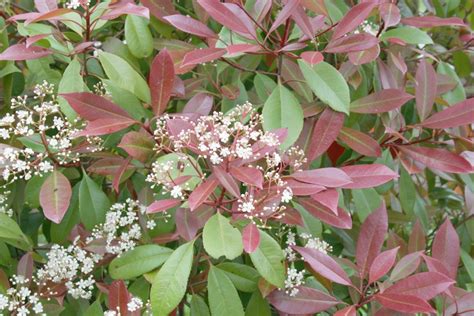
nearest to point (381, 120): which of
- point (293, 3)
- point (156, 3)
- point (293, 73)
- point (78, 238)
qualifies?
point (293, 73)

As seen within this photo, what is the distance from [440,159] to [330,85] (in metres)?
0.27

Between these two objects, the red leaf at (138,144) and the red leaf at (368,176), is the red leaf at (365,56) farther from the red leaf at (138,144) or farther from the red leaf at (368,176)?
the red leaf at (138,144)

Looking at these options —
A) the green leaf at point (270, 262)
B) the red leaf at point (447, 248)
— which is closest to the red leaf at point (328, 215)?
the green leaf at point (270, 262)

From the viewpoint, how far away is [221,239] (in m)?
1.08

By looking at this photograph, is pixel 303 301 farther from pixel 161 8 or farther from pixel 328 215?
pixel 161 8

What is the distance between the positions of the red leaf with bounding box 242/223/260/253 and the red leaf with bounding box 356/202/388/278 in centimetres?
27

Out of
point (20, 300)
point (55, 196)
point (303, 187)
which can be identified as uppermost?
point (303, 187)

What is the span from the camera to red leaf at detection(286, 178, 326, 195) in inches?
43.7

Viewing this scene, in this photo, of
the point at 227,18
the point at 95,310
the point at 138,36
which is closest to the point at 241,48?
the point at 227,18

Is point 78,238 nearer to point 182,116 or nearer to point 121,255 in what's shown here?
point 121,255

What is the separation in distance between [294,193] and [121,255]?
1.20 ft

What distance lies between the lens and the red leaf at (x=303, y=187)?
1.11 meters

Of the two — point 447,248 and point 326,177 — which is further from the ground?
point 326,177

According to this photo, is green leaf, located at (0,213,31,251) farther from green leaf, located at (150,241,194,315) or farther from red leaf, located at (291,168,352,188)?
red leaf, located at (291,168,352,188)
